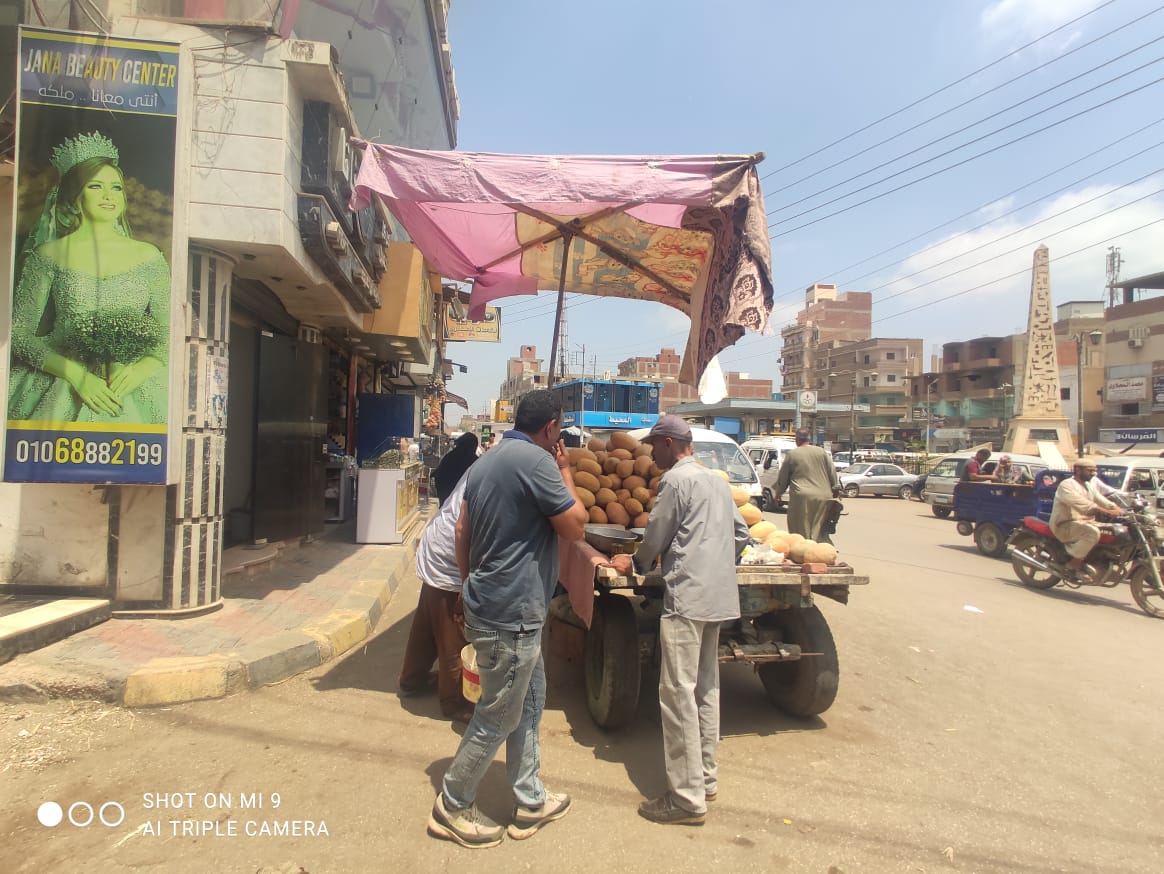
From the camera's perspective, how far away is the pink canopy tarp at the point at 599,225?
162 inches

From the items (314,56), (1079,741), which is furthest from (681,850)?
(314,56)

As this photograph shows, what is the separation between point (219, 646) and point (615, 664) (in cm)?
294

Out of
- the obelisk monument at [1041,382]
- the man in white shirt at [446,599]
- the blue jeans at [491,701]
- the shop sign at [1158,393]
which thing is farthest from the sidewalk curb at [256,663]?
the shop sign at [1158,393]

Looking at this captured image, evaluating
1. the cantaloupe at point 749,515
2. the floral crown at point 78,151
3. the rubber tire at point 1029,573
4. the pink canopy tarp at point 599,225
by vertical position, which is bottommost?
the rubber tire at point 1029,573

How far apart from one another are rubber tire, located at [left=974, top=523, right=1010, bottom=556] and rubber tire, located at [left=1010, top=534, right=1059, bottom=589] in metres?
2.64

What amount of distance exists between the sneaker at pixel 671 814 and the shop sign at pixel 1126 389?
49615 millimetres

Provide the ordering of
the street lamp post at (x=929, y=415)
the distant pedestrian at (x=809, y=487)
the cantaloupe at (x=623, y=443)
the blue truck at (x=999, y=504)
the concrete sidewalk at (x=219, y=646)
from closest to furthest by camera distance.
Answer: the concrete sidewalk at (x=219, y=646) < the cantaloupe at (x=623, y=443) < the distant pedestrian at (x=809, y=487) < the blue truck at (x=999, y=504) < the street lamp post at (x=929, y=415)

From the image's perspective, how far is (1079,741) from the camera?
4.03 m

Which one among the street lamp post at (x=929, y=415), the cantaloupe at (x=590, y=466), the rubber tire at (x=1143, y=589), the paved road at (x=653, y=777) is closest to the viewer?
the paved road at (x=653, y=777)

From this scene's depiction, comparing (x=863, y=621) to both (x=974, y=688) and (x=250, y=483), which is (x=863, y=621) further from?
(x=250, y=483)

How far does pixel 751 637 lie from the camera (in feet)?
12.9

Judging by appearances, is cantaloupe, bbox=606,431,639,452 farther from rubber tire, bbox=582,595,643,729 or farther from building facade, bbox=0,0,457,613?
building facade, bbox=0,0,457,613

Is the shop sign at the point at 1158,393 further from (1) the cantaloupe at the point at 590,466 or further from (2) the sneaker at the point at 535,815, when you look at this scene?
(2) the sneaker at the point at 535,815

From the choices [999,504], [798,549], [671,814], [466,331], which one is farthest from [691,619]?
[466,331]
